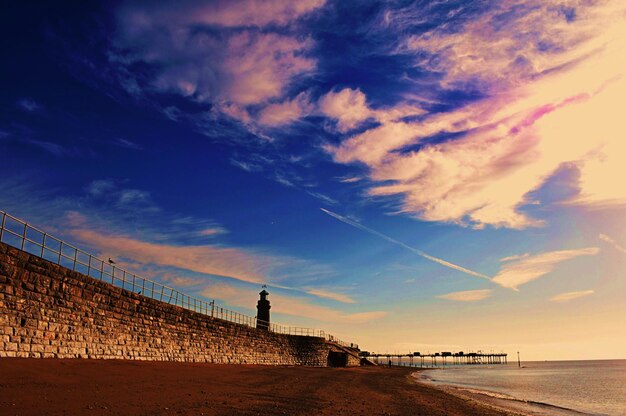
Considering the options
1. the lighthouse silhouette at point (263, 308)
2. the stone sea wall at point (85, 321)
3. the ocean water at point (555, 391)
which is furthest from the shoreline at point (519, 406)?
the lighthouse silhouette at point (263, 308)

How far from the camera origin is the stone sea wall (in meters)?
13.5

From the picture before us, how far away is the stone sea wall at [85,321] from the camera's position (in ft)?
44.4

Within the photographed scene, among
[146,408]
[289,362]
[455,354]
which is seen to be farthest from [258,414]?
[455,354]

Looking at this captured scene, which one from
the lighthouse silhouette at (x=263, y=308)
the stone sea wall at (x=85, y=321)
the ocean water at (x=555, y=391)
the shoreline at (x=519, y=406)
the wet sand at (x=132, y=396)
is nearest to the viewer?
the wet sand at (x=132, y=396)

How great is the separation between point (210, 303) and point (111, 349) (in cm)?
1326

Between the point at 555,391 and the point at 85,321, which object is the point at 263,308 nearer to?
the point at 555,391

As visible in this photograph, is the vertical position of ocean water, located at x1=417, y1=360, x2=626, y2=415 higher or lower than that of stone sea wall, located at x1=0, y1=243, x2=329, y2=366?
lower

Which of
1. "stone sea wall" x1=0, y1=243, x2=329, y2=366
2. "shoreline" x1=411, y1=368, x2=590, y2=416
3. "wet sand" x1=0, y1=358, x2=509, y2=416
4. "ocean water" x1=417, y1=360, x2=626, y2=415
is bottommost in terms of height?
"ocean water" x1=417, y1=360, x2=626, y2=415

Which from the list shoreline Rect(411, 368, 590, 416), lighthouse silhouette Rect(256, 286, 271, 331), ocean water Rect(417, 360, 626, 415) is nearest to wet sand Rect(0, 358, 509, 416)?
shoreline Rect(411, 368, 590, 416)

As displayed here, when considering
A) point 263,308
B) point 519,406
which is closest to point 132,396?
point 519,406

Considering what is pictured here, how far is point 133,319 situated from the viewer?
20.5 m

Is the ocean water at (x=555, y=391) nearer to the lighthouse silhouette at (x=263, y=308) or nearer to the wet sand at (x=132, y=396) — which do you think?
the wet sand at (x=132, y=396)

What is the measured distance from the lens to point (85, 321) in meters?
16.9

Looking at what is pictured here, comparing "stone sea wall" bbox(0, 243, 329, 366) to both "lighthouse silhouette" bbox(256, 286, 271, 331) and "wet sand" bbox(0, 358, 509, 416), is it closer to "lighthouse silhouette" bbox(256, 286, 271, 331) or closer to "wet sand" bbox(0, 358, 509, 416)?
"wet sand" bbox(0, 358, 509, 416)
